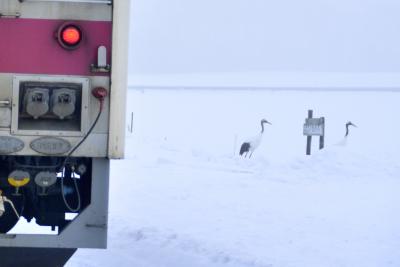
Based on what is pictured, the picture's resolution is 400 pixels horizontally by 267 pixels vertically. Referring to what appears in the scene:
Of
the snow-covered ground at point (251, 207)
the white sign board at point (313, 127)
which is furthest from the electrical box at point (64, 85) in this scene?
the white sign board at point (313, 127)

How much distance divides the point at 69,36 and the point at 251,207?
6.59m

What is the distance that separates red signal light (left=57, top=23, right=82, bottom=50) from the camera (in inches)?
158

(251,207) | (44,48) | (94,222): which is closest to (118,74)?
(44,48)

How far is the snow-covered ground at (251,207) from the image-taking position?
729cm

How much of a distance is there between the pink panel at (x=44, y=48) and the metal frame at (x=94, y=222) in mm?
556

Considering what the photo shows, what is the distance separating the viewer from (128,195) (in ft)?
37.0

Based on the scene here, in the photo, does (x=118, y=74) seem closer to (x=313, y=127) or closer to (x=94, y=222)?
(x=94, y=222)

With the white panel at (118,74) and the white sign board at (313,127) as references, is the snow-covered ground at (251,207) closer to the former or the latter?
the white sign board at (313,127)

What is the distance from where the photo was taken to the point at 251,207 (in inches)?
404

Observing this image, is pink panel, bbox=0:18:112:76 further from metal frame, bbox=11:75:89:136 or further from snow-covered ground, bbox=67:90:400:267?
snow-covered ground, bbox=67:90:400:267

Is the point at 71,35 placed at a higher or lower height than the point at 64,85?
higher

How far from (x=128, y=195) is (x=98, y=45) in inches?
290

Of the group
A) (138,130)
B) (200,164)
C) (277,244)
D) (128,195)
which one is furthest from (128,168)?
(138,130)

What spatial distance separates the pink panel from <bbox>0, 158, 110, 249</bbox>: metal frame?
556 millimetres
